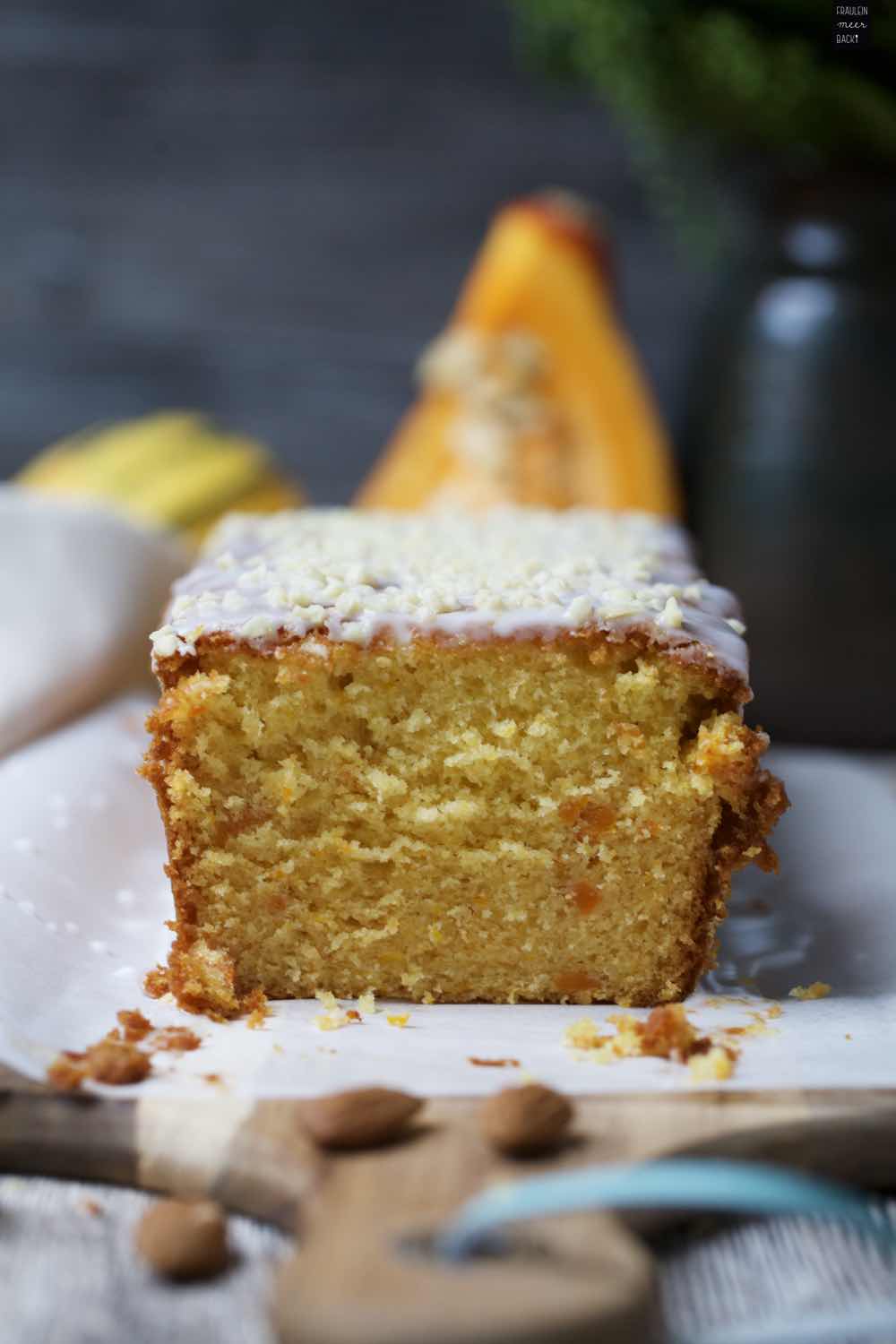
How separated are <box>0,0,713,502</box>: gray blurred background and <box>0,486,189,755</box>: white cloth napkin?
36.9 inches

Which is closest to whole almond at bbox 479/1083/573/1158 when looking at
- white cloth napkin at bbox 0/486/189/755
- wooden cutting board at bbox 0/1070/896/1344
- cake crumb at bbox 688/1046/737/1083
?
wooden cutting board at bbox 0/1070/896/1344

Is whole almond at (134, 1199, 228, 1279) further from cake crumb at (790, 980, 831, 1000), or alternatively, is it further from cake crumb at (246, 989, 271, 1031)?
cake crumb at (790, 980, 831, 1000)

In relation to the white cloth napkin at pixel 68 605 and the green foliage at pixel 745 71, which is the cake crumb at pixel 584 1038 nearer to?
the white cloth napkin at pixel 68 605

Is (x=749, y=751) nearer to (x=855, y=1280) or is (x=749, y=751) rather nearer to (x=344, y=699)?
(x=344, y=699)

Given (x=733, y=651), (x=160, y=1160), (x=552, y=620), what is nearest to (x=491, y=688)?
(x=552, y=620)

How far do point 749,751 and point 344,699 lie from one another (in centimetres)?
37

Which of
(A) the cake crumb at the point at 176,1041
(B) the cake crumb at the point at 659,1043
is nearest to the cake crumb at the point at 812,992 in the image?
(B) the cake crumb at the point at 659,1043

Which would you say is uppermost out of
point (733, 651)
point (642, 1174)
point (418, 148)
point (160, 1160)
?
point (418, 148)

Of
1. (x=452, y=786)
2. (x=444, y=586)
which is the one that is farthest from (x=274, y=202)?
(x=452, y=786)

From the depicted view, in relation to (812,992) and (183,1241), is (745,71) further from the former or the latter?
(183,1241)

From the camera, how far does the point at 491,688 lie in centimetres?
139

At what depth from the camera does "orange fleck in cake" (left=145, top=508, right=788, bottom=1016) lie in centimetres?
137

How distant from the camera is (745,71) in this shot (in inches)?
83.1

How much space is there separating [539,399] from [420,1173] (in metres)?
1.64
